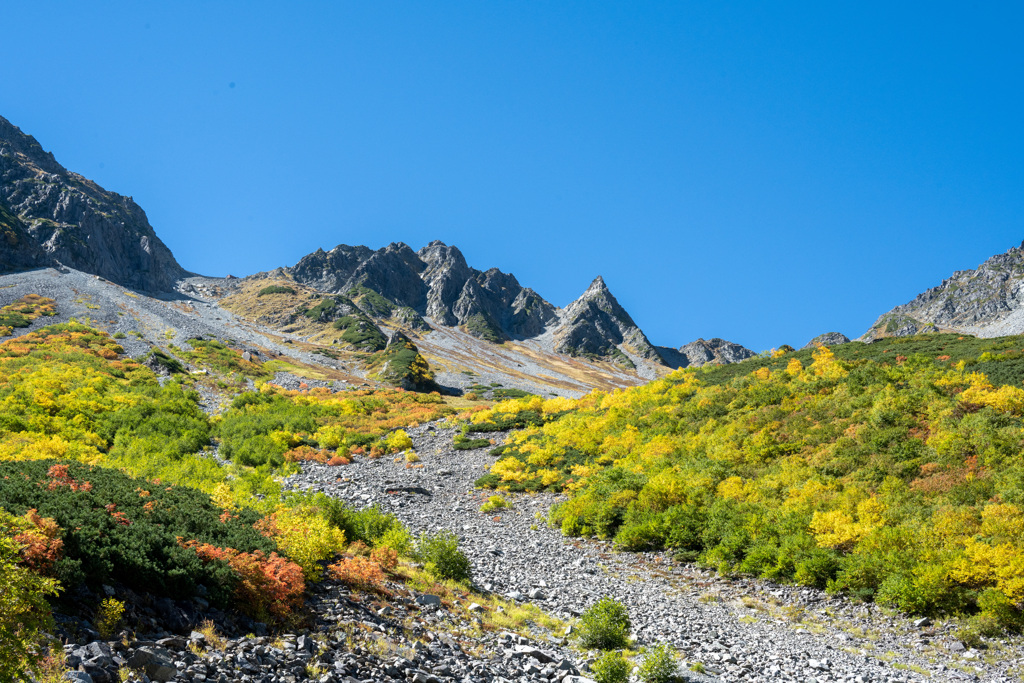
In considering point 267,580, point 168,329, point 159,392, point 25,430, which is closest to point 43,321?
point 168,329

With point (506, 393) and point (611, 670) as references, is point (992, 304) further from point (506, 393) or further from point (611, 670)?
point (611, 670)

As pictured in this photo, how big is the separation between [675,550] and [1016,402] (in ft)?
45.3

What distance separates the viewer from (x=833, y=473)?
20.7 meters

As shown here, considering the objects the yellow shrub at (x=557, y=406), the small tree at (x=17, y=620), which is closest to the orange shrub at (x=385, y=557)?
the small tree at (x=17, y=620)

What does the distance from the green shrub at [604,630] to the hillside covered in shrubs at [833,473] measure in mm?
6661

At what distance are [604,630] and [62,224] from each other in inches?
7159

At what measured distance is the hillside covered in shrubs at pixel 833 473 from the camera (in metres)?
14.4

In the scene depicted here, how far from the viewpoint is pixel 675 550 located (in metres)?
19.5

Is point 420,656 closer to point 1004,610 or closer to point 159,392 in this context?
point 1004,610

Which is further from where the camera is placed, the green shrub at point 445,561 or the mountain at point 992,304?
the mountain at point 992,304

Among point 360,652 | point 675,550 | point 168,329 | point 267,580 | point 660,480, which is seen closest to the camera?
point 360,652

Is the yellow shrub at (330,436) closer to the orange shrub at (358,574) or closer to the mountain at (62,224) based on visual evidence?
the orange shrub at (358,574)

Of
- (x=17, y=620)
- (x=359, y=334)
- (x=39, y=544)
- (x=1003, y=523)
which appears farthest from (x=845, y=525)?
(x=359, y=334)

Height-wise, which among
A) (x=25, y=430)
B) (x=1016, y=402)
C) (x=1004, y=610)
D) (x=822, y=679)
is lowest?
(x=25, y=430)
